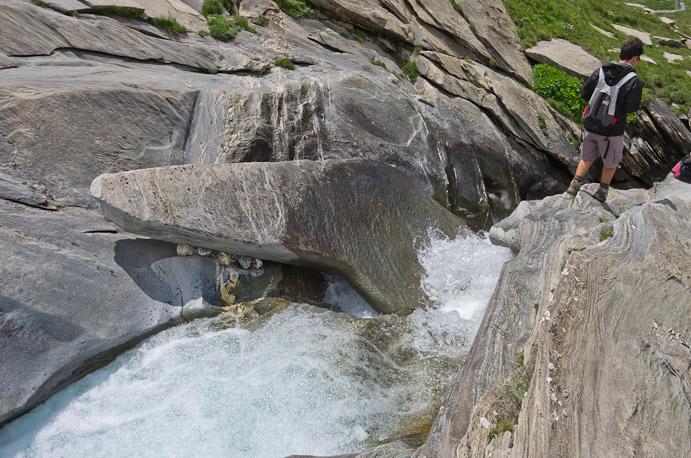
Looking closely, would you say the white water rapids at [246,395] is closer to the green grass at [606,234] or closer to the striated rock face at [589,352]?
the striated rock face at [589,352]

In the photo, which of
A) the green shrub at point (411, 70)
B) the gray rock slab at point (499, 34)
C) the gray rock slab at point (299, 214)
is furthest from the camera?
the gray rock slab at point (499, 34)

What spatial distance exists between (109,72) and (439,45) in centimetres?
1150

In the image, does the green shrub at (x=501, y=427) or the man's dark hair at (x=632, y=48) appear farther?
the man's dark hair at (x=632, y=48)

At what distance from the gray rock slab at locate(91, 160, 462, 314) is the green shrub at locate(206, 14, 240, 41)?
6.34 metres

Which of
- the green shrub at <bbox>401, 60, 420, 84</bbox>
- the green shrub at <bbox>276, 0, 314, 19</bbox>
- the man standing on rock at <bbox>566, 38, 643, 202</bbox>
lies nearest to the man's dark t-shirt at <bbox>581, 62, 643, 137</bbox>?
the man standing on rock at <bbox>566, 38, 643, 202</bbox>

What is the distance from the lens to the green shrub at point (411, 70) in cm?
1598

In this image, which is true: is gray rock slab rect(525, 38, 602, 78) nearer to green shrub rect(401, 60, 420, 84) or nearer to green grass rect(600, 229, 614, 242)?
green shrub rect(401, 60, 420, 84)

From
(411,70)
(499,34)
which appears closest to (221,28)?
(411,70)

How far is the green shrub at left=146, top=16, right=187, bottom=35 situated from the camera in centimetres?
1255

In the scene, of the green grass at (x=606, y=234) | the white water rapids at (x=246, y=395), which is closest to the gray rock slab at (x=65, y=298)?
the white water rapids at (x=246, y=395)

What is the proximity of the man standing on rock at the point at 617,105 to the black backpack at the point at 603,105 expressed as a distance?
23 mm

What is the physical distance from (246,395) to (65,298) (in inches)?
127

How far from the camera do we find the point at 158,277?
8.33 m

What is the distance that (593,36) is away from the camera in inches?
787
